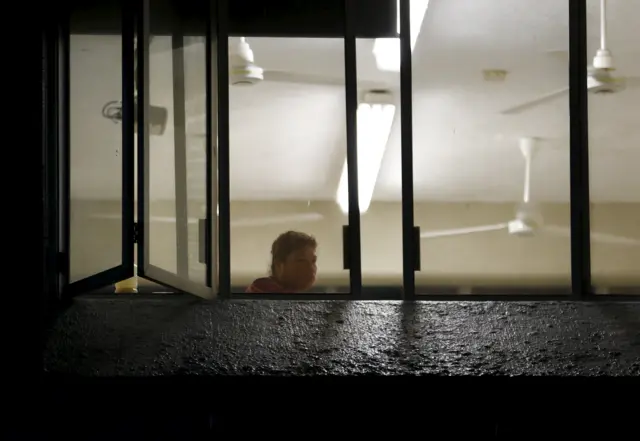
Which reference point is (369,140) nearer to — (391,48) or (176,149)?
(391,48)

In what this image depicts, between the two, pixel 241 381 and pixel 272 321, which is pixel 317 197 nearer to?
pixel 272 321

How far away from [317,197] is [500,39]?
45.0 inches

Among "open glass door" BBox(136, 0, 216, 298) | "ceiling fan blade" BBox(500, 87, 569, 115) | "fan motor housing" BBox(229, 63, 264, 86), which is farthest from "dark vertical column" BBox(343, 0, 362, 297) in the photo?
"ceiling fan blade" BBox(500, 87, 569, 115)

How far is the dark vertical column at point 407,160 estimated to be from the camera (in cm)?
406

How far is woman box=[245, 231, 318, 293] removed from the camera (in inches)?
163

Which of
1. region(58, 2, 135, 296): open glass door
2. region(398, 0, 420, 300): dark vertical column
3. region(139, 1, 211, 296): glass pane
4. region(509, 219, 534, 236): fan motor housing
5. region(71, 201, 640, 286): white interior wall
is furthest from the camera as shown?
region(509, 219, 534, 236): fan motor housing

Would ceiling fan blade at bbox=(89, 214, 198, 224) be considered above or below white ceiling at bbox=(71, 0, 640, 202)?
below

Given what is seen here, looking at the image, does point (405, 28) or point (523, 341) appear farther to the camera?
point (405, 28)

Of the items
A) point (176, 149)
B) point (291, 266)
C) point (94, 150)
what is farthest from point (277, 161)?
point (94, 150)

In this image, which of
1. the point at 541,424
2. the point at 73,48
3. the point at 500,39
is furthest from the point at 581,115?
the point at 73,48

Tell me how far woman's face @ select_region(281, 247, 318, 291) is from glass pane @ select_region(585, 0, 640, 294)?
3.89 ft

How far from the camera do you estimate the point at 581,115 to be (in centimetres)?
411

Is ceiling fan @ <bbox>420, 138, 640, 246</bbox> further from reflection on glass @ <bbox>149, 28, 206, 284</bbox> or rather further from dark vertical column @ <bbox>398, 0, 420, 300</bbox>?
reflection on glass @ <bbox>149, 28, 206, 284</bbox>

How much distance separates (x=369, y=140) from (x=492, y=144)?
778 mm
